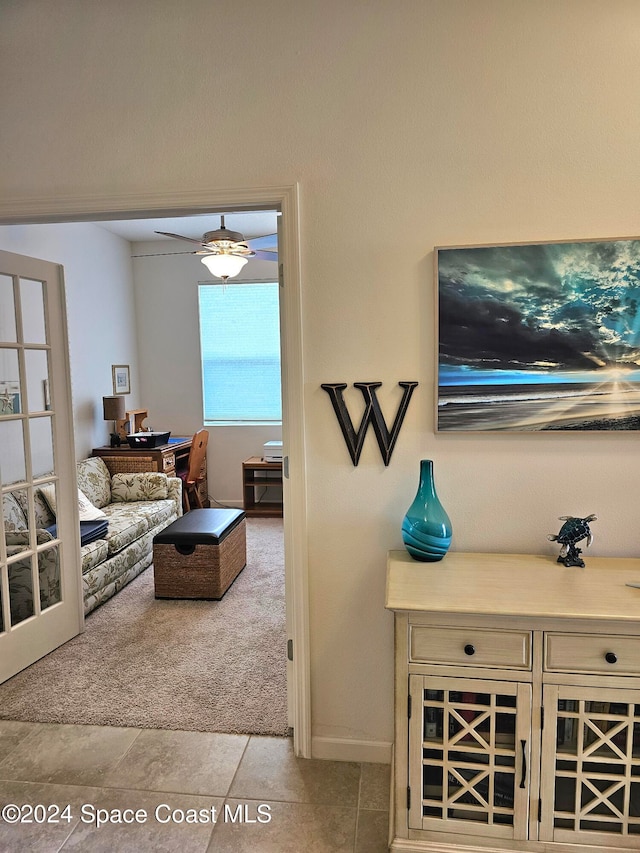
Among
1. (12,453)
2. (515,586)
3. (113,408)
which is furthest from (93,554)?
(515,586)

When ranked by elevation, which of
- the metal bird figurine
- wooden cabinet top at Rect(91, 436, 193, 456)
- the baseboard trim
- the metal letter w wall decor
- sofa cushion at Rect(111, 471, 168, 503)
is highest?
the metal letter w wall decor

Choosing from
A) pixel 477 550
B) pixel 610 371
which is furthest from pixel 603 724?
pixel 610 371

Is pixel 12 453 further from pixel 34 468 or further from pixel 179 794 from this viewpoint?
pixel 179 794

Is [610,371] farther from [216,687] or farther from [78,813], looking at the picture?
[78,813]

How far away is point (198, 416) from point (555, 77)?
4876 millimetres

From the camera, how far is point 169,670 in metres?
2.85

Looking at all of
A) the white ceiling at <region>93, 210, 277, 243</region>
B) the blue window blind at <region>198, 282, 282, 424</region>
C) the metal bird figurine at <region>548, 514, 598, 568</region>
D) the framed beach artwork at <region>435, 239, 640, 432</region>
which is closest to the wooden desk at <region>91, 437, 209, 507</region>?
the blue window blind at <region>198, 282, 282, 424</region>

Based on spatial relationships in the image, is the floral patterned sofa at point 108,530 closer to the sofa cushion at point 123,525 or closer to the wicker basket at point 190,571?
the sofa cushion at point 123,525

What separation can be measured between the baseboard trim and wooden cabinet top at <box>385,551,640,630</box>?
0.75 m

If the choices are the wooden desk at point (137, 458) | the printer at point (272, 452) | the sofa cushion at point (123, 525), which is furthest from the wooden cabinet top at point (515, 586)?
the printer at point (272, 452)

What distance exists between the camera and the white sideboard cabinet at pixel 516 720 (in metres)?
1.59

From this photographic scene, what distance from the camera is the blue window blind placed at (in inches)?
237

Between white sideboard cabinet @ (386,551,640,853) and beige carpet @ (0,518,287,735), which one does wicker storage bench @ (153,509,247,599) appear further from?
white sideboard cabinet @ (386,551,640,853)

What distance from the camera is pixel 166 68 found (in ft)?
6.63
